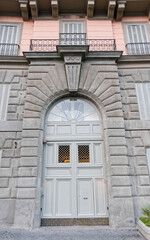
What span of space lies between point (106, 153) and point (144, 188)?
6.40 ft

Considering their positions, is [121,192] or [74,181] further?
[74,181]

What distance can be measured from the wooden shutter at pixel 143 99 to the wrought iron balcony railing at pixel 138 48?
1.96m

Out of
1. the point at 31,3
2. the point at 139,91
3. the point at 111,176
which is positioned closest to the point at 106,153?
the point at 111,176

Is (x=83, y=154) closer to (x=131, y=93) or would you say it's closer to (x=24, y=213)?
(x=24, y=213)

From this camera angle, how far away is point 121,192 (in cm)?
604

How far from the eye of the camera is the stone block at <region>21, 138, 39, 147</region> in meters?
6.60

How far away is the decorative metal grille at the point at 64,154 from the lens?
691cm

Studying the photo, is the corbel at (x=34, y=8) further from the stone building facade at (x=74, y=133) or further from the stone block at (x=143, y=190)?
the stone block at (x=143, y=190)

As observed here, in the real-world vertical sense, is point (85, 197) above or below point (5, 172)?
below

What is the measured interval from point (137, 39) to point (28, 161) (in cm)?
867

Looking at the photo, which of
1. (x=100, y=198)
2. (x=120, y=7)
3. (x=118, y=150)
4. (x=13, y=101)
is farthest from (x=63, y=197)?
(x=120, y=7)

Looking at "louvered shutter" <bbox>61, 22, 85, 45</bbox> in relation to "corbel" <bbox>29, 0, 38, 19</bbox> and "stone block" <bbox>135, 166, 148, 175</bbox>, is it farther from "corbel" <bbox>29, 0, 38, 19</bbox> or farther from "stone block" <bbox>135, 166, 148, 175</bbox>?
"stone block" <bbox>135, 166, 148, 175</bbox>

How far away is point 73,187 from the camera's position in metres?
6.50

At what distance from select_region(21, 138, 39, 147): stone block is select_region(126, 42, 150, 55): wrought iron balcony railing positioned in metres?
6.58
